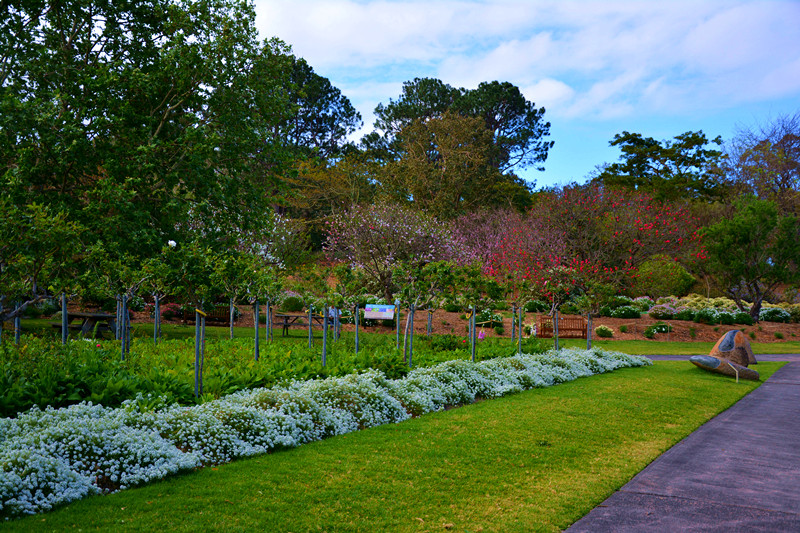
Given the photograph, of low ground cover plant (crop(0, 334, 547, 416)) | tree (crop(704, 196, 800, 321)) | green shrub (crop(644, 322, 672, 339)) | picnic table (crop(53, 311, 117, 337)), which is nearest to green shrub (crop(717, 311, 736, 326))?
tree (crop(704, 196, 800, 321))

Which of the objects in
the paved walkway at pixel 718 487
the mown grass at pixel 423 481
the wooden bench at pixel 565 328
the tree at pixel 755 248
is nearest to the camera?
the mown grass at pixel 423 481

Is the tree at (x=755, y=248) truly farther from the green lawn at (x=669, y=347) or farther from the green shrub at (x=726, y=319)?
the green lawn at (x=669, y=347)

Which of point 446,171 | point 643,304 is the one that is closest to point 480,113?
point 446,171

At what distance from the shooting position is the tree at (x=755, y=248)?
1047 inches

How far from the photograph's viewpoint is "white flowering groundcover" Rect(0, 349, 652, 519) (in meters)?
4.43

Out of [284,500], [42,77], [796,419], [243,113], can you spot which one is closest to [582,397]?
[796,419]

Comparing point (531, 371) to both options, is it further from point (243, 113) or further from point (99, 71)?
point (99, 71)

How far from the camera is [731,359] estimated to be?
46.2 feet

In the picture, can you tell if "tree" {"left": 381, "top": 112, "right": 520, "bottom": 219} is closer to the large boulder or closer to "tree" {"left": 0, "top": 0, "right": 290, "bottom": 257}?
"tree" {"left": 0, "top": 0, "right": 290, "bottom": 257}

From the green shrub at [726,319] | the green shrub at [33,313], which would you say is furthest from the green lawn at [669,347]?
the green shrub at [33,313]

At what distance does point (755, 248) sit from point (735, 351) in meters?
15.5

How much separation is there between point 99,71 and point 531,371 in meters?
12.1

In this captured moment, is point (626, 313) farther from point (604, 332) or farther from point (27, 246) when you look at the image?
point (27, 246)

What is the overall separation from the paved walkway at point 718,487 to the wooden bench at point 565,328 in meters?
13.8
